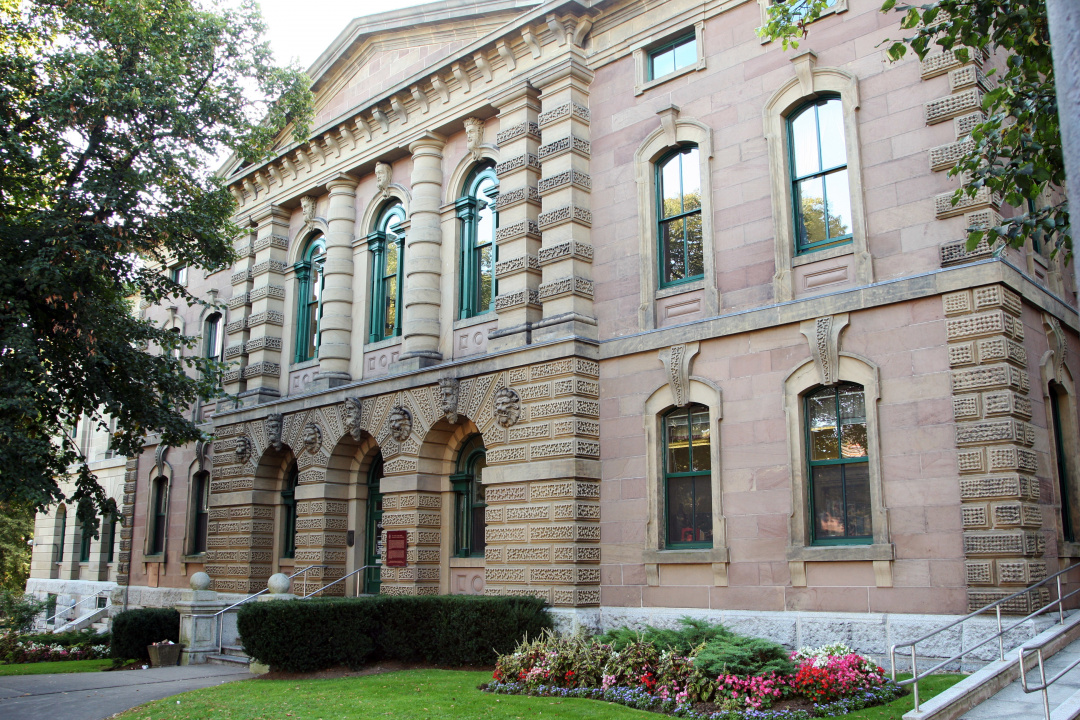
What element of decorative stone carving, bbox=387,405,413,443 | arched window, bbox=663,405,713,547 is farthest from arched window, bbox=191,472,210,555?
arched window, bbox=663,405,713,547

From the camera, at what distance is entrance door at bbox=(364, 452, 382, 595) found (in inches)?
853

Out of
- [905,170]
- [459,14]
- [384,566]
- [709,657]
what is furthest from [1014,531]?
[459,14]

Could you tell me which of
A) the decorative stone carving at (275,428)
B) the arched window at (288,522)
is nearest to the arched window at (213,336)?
the decorative stone carving at (275,428)

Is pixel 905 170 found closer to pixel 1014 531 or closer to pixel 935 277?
pixel 935 277

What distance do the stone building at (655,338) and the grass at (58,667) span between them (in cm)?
379

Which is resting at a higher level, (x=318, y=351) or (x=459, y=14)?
(x=459, y=14)

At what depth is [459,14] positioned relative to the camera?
20.8 m

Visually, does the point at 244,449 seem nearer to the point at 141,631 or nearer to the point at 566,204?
the point at 141,631

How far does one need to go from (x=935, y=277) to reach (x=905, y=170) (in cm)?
183

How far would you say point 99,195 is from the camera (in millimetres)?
16922

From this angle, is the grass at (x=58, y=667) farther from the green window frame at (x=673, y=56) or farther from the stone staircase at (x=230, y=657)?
the green window frame at (x=673, y=56)

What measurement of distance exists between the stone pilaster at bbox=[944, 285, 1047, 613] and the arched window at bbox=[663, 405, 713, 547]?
4320mm

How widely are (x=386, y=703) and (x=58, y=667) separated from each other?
42.0 feet

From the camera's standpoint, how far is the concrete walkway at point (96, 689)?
14258mm
